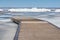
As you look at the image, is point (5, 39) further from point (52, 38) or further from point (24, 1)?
point (24, 1)

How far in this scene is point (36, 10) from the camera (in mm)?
14875

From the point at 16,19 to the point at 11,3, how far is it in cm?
1024

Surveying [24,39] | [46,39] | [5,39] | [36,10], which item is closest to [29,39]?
[24,39]

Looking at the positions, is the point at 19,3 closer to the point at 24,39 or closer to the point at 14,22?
the point at 14,22

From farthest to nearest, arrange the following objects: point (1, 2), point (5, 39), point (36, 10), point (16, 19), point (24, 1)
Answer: point (24, 1)
point (1, 2)
point (36, 10)
point (16, 19)
point (5, 39)

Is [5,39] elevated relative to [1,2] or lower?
lower

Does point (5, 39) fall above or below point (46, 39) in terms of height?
below

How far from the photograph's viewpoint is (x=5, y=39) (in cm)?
423

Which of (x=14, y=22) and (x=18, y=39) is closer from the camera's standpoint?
(x=18, y=39)

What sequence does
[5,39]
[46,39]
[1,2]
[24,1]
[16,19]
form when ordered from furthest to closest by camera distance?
[24,1] < [1,2] < [16,19] < [5,39] < [46,39]

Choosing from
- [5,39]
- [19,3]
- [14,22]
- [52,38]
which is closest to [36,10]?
[19,3]

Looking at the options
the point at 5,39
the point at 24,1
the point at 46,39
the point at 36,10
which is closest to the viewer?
the point at 46,39

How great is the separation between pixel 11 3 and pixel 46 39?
15.7 m

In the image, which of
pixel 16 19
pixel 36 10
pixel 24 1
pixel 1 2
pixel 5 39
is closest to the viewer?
pixel 5 39
